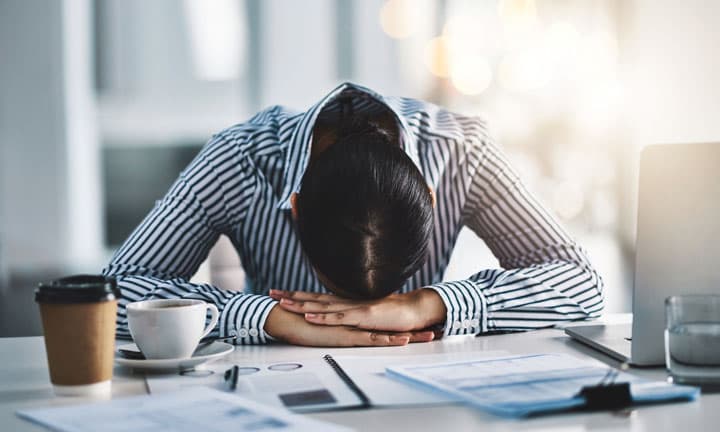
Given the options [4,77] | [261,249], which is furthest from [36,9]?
[261,249]

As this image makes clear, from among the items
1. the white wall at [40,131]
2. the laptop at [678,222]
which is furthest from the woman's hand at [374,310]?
the white wall at [40,131]

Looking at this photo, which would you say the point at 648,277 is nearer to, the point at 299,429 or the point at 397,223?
the point at 397,223

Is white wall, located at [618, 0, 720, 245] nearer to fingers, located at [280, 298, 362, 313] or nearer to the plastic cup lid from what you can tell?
fingers, located at [280, 298, 362, 313]

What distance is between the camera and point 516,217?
5.54ft

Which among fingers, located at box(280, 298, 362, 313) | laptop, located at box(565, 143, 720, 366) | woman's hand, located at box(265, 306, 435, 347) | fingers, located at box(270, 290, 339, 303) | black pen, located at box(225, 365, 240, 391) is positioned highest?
laptop, located at box(565, 143, 720, 366)

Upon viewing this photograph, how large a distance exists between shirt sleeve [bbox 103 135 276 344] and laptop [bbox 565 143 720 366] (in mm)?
765

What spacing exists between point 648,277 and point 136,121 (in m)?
3.75

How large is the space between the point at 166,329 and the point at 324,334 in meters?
0.27

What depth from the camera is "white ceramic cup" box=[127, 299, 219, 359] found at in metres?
1.03

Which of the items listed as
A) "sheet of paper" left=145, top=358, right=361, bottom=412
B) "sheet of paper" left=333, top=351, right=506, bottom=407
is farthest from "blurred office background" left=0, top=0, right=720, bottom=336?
"sheet of paper" left=145, top=358, right=361, bottom=412

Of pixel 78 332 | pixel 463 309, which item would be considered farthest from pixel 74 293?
pixel 463 309

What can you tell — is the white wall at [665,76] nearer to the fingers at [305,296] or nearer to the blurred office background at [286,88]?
the blurred office background at [286,88]

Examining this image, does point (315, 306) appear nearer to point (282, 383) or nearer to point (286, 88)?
point (282, 383)

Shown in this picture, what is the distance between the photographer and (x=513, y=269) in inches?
61.6
